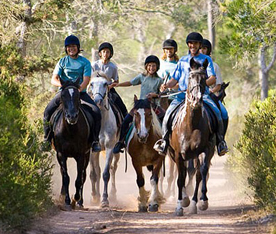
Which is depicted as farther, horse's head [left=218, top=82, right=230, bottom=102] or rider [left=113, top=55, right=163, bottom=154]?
horse's head [left=218, top=82, right=230, bottom=102]

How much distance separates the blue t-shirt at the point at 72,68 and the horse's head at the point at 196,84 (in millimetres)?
2762

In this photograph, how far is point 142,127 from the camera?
13.6 metres

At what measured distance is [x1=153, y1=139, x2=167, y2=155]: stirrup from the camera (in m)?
13.5

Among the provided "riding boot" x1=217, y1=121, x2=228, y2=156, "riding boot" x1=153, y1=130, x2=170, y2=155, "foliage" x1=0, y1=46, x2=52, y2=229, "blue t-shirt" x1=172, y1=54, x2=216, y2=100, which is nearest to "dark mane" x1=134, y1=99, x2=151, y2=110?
"riding boot" x1=153, y1=130, x2=170, y2=155

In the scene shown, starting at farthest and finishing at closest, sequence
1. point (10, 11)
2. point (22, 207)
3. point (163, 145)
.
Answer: point (10, 11) → point (163, 145) → point (22, 207)

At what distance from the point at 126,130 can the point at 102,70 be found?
2268 millimetres

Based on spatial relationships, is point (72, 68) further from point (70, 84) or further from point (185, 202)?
point (185, 202)

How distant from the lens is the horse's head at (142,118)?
1360 cm

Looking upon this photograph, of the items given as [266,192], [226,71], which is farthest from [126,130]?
[226,71]

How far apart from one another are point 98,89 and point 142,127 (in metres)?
1.88

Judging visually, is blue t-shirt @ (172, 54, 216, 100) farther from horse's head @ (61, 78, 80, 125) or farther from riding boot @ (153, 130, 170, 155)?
horse's head @ (61, 78, 80, 125)

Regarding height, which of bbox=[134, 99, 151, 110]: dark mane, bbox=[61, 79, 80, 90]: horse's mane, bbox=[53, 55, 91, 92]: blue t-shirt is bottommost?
bbox=[134, 99, 151, 110]: dark mane

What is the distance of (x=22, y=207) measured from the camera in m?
10.0

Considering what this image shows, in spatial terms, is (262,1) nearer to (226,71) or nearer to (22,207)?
(22,207)
